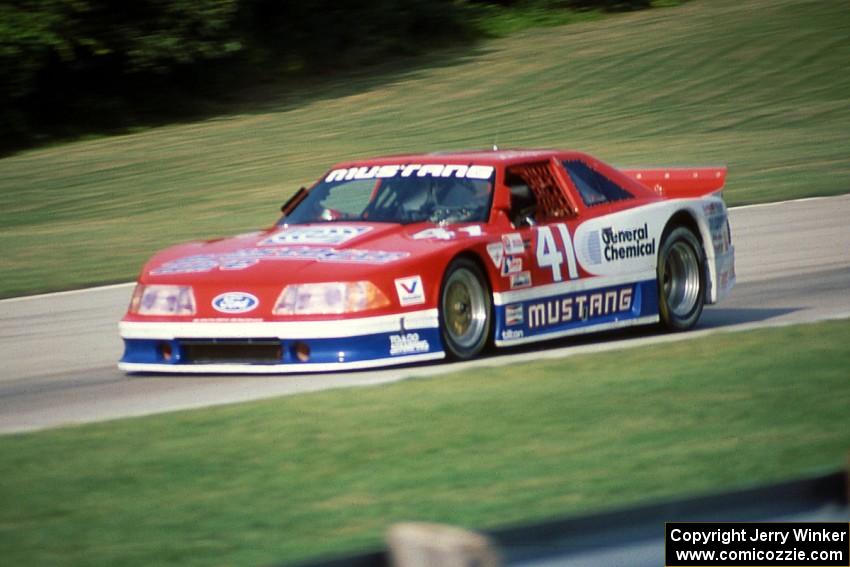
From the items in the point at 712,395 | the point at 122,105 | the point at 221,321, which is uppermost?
the point at 122,105

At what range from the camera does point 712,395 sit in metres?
7.13

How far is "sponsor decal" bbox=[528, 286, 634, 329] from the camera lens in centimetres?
915

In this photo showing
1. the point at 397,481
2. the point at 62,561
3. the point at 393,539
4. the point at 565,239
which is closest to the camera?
the point at 393,539

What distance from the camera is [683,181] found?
10.8 metres

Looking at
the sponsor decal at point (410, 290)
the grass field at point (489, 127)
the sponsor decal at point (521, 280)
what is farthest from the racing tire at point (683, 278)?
the grass field at point (489, 127)

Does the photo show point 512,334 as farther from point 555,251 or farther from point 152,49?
point 152,49

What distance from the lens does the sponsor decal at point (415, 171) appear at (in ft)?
30.6

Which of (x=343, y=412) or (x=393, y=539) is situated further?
(x=343, y=412)

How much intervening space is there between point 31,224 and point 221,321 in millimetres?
11840

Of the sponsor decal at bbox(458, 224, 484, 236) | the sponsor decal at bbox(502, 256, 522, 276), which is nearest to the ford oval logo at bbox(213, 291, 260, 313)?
the sponsor decal at bbox(458, 224, 484, 236)

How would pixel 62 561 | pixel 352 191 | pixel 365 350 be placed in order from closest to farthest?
pixel 62 561, pixel 365 350, pixel 352 191

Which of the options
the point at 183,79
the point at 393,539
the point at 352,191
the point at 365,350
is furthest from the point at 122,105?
the point at 393,539

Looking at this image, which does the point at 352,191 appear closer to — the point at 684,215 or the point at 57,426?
the point at 684,215

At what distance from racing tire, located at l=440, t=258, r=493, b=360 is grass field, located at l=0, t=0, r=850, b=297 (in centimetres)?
542
